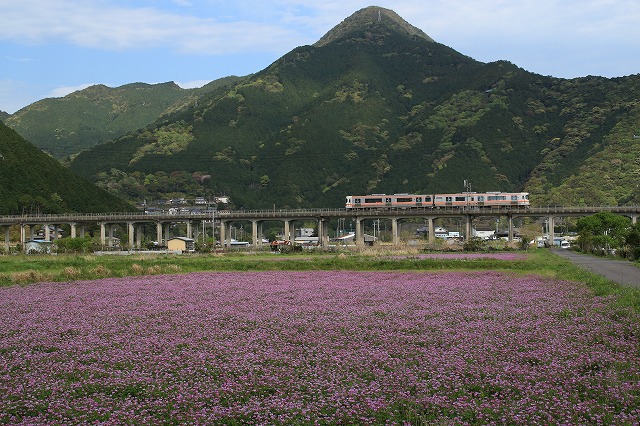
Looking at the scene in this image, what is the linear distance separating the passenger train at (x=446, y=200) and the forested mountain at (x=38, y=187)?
59429 mm

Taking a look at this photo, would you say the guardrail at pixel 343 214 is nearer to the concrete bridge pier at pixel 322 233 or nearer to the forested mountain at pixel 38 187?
the concrete bridge pier at pixel 322 233

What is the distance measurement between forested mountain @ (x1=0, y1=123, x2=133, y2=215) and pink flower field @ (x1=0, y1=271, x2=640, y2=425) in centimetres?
11492

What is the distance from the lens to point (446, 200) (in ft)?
368

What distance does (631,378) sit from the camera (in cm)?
1161

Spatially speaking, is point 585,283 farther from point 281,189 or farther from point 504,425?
point 281,189

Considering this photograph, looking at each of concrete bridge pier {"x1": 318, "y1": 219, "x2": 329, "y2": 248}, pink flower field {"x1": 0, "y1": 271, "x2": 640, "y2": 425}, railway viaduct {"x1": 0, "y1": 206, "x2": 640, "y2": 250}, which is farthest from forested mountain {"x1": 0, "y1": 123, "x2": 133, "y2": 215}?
pink flower field {"x1": 0, "y1": 271, "x2": 640, "y2": 425}

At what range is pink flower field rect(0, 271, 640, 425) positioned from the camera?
10.3 m

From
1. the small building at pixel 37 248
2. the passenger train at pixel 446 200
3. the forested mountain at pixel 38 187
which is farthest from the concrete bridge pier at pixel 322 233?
the forested mountain at pixel 38 187

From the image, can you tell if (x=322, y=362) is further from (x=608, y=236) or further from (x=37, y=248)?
(x=37, y=248)

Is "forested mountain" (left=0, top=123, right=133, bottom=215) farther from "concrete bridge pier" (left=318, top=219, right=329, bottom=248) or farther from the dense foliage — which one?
the dense foliage

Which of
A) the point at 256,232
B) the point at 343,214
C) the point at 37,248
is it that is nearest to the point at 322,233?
the point at 343,214

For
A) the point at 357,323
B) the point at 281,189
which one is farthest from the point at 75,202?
the point at 357,323

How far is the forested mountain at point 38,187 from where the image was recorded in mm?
129750

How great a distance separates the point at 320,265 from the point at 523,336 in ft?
112
